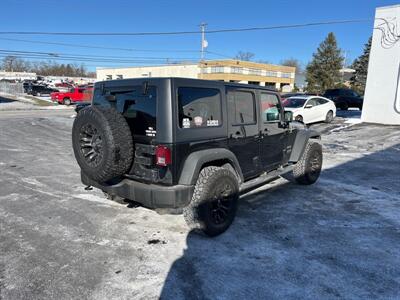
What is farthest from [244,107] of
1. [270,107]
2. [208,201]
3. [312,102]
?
[312,102]

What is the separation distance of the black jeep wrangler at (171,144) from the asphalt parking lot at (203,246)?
55cm

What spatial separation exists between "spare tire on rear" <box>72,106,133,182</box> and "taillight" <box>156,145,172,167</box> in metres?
0.37

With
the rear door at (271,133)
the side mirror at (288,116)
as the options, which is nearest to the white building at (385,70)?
the side mirror at (288,116)

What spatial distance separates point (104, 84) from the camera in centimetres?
432

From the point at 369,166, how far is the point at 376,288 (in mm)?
5972

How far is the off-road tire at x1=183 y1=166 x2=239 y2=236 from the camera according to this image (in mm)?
3914

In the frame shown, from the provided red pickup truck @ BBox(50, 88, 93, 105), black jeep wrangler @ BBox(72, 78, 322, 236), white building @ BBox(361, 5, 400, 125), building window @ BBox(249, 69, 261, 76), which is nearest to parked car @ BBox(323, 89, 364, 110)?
white building @ BBox(361, 5, 400, 125)

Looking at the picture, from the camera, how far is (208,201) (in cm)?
398

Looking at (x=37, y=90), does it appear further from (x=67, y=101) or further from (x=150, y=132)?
(x=150, y=132)

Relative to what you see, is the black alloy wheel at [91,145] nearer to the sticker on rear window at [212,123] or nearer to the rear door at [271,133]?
the sticker on rear window at [212,123]

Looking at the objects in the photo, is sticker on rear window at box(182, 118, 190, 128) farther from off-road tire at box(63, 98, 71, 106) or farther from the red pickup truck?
off-road tire at box(63, 98, 71, 106)

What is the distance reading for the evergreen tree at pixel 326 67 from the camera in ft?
180

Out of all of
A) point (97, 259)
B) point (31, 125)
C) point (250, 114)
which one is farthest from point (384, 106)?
point (31, 125)

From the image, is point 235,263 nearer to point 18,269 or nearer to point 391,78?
point 18,269
